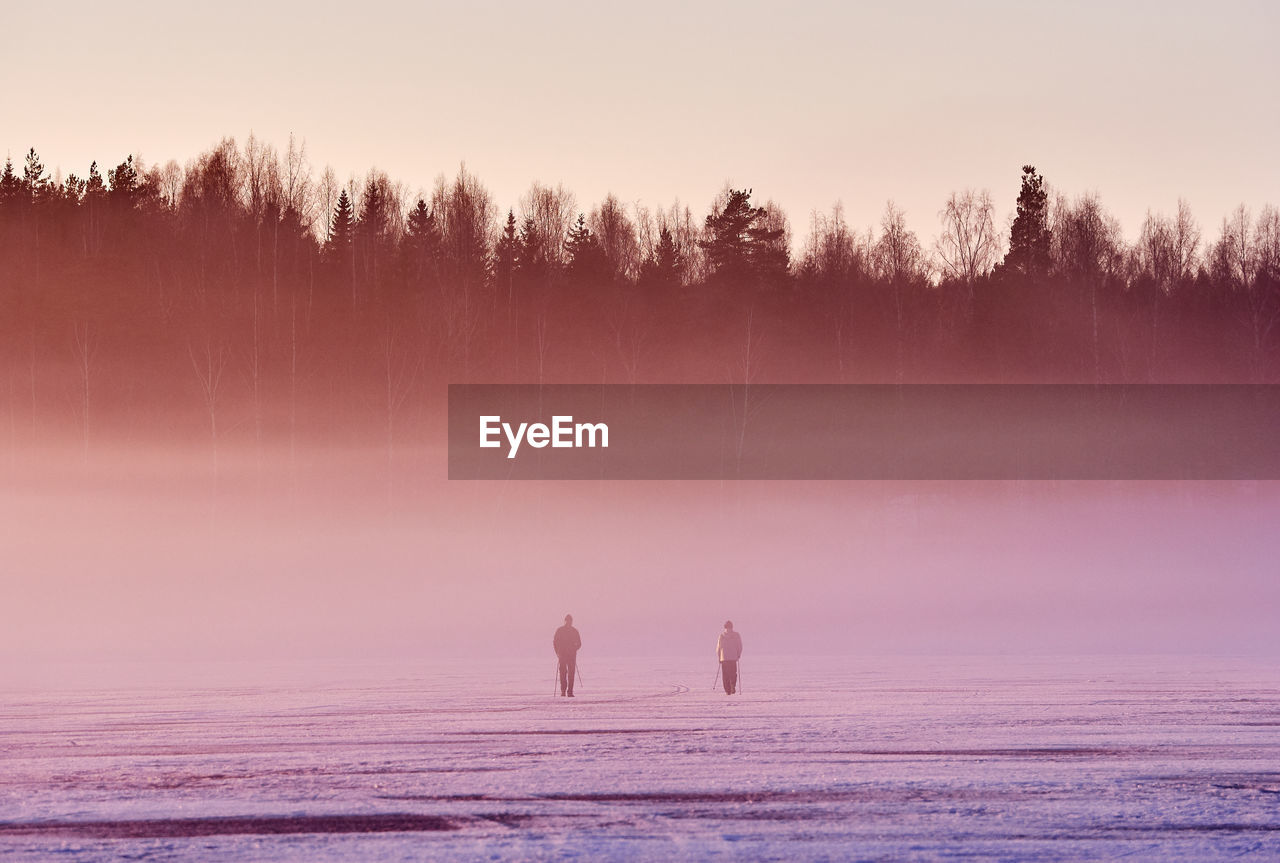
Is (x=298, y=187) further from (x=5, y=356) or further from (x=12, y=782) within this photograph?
(x=12, y=782)

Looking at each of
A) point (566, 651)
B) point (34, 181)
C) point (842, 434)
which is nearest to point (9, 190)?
point (34, 181)

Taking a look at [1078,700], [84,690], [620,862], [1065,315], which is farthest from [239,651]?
[1065,315]

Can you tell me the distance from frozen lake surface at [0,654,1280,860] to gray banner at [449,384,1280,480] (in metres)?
43.8

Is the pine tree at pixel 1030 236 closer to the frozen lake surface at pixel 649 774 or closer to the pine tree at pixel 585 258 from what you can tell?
the pine tree at pixel 585 258

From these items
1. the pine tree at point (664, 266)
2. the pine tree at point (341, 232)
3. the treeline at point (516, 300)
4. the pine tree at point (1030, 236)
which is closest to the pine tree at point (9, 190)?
the treeline at point (516, 300)

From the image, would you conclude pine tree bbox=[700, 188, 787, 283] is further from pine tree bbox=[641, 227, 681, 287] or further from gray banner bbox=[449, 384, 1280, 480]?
gray banner bbox=[449, 384, 1280, 480]

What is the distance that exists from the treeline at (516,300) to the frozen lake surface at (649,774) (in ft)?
153

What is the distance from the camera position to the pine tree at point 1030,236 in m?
78.5

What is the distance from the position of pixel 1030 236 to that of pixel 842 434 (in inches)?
660

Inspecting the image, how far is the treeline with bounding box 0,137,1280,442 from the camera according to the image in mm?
72438

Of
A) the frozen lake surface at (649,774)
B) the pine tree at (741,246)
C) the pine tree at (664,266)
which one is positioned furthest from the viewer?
the pine tree at (664,266)

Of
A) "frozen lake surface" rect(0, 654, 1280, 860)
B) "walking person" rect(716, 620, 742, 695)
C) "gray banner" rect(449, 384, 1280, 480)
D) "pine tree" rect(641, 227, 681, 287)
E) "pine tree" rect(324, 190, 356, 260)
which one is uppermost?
"pine tree" rect(324, 190, 356, 260)

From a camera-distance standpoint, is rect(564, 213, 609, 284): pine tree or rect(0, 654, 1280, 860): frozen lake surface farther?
rect(564, 213, 609, 284): pine tree

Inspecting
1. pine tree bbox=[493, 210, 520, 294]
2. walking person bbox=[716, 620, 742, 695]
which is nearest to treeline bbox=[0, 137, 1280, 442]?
pine tree bbox=[493, 210, 520, 294]
